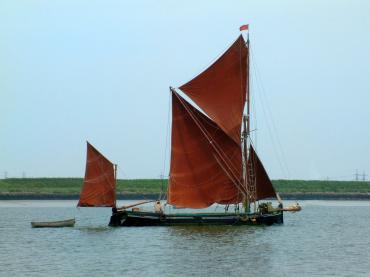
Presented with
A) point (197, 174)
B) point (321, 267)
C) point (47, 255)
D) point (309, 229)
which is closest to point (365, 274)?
point (321, 267)

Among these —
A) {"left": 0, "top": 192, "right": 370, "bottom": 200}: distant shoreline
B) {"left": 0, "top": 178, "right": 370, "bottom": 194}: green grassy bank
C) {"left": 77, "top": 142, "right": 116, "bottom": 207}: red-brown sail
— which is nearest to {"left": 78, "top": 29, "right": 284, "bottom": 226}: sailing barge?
{"left": 77, "top": 142, "right": 116, "bottom": 207}: red-brown sail

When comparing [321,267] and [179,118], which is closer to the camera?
[321,267]

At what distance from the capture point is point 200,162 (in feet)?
210

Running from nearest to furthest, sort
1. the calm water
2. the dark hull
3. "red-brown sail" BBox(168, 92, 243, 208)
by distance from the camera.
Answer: the calm water → "red-brown sail" BBox(168, 92, 243, 208) → the dark hull

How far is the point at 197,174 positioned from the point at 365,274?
82.2 feet

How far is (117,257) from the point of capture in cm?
4731

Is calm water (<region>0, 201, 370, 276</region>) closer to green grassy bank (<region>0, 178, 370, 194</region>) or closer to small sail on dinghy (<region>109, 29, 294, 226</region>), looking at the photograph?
small sail on dinghy (<region>109, 29, 294, 226</region>)

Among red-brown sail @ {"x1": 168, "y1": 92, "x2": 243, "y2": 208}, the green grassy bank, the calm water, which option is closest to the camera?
the calm water

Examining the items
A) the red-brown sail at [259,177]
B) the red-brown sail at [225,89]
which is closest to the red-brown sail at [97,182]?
the red-brown sail at [225,89]

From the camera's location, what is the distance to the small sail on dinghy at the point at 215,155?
209ft

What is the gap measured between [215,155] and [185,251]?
15.3 metres

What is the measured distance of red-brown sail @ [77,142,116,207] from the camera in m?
64.1

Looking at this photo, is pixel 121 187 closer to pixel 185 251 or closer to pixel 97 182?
pixel 97 182

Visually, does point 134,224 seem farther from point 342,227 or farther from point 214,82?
point 342,227
